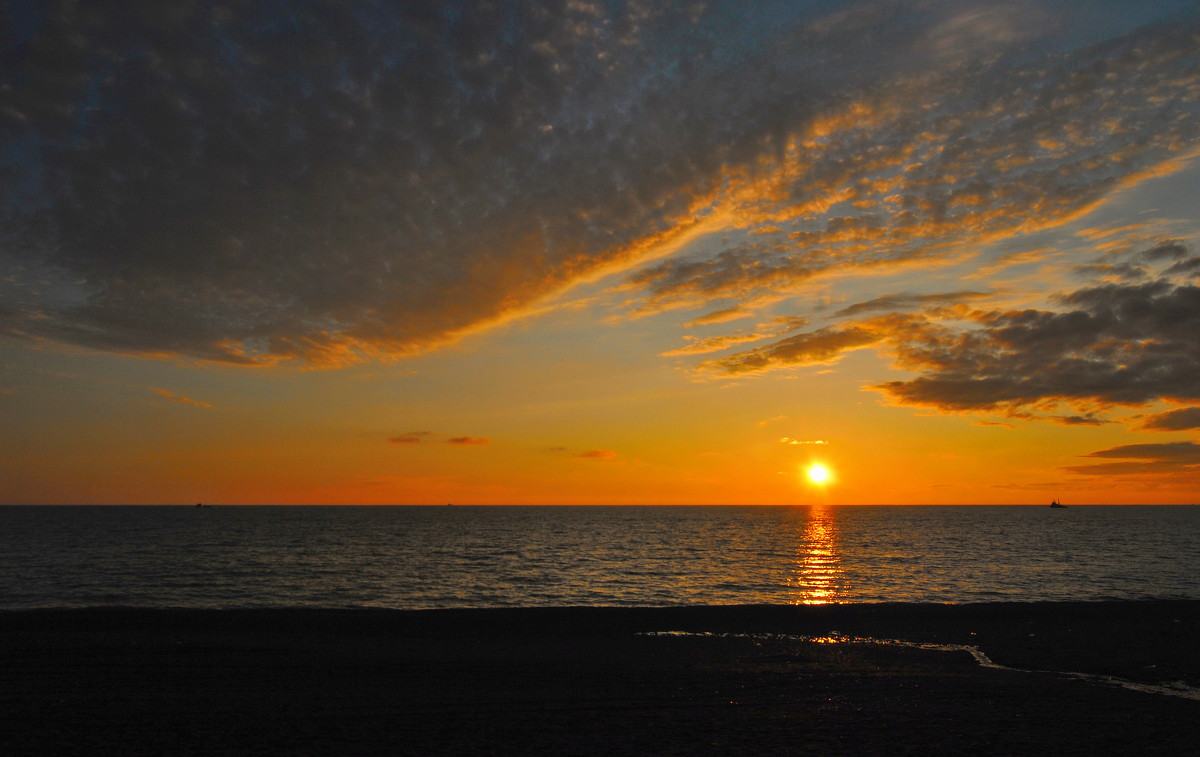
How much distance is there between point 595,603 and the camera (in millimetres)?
38594

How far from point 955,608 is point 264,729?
33.0m

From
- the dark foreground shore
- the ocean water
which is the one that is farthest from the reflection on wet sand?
the dark foreground shore

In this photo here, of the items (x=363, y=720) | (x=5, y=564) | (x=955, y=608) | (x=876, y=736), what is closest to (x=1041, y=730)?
(x=876, y=736)

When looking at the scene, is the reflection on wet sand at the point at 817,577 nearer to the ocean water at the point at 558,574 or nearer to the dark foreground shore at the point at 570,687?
the ocean water at the point at 558,574

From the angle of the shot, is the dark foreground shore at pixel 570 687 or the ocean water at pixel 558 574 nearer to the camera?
the dark foreground shore at pixel 570 687

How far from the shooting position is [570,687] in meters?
18.7

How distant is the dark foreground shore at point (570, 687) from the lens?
13973 millimetres

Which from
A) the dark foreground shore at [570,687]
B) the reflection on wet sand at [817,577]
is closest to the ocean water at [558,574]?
the reflection on wet sand at [817,577]

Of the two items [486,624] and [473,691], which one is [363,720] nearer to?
[473,691]

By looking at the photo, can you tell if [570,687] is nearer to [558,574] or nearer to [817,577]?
[558,574]

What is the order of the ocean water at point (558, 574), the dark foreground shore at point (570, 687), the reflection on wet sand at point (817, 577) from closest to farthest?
the dark foreground shore at point (570, 687), the ocean water at point (558, 574), the reflection on wet sand at point (817, 577)

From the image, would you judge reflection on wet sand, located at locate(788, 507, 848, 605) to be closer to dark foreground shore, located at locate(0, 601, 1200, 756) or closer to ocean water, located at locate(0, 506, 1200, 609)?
ocean water, located at locate(0, 506, 1200, 609)

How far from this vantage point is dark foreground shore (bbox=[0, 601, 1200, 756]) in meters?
14.0

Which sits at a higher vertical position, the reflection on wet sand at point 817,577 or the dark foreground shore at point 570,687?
the dark foreground shore at point 570,687
